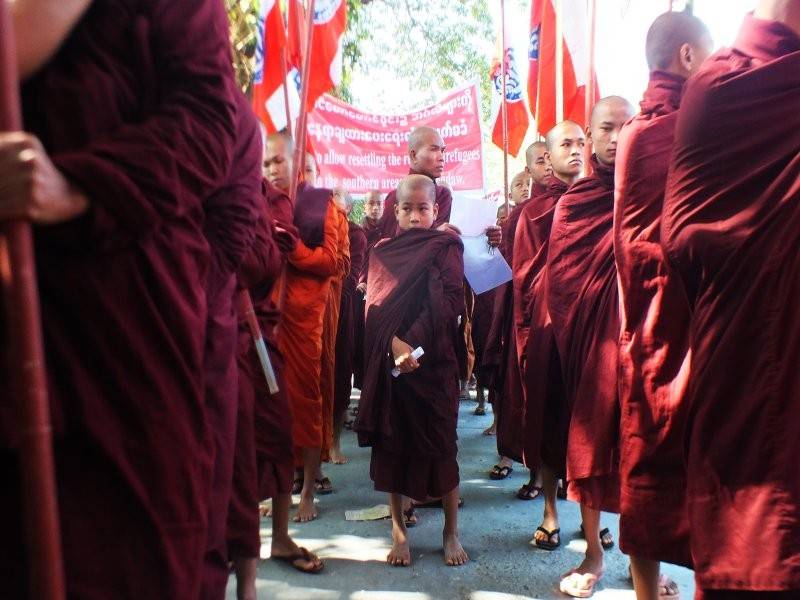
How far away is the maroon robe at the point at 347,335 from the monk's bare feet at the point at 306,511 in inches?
41.2

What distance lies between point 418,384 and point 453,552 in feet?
2.61

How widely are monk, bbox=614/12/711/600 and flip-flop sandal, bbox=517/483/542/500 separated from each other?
199 centimetres

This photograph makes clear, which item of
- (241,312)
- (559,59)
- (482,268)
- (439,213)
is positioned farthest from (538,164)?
(241,312)

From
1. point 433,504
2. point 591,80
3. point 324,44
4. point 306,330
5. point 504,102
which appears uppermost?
point 324,44

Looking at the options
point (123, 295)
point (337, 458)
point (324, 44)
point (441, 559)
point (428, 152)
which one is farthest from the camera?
point (324, 44)

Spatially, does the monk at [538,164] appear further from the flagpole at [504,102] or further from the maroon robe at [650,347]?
the maroon robe at [650,347]

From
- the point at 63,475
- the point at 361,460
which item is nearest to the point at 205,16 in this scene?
the point at 63,475

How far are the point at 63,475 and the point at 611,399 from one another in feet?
6.51

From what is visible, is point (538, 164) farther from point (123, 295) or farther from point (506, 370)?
point (123, 295)

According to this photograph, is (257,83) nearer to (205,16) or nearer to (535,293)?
(535,293)

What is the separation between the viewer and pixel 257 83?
4.90 metres

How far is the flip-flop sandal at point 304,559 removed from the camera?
126 inches

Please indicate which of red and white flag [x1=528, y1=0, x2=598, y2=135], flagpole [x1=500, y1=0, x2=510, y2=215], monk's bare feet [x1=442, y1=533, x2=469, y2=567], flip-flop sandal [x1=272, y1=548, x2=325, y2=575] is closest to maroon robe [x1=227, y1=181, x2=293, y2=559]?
flip-flop sandal [x1=272, y1=548, x2=325, y2=575]

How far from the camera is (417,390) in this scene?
337cm
